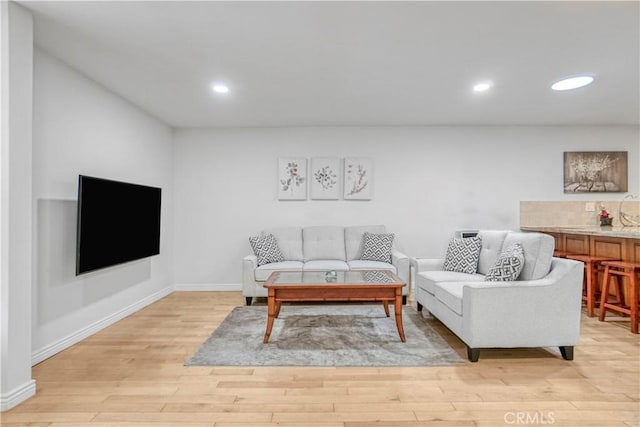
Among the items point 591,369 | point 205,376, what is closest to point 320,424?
point 205,376

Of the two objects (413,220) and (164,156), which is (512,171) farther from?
(164,156)

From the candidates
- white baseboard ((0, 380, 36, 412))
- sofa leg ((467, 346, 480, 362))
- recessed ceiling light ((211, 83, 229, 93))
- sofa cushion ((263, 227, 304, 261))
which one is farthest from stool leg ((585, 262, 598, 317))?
white baseboard ((0, 380, 36, 412))

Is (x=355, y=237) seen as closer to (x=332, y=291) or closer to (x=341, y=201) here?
(x=341, y=201)

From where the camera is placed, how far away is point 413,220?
514 cm

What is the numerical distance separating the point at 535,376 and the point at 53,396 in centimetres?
318

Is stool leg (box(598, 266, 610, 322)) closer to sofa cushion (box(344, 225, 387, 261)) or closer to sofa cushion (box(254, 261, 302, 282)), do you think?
sofa cushion (box(344, 225, 387, 261))

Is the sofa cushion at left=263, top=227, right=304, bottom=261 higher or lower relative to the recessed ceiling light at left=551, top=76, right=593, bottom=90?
lower

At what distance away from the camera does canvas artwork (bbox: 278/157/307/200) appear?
5.11 metres

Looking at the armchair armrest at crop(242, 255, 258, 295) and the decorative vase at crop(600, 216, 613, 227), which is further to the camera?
the decorative vase at crop(600, 216, 613, 227)

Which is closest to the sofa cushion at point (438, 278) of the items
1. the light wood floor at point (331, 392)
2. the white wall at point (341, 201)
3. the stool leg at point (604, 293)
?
the light wood floor at point (331, 392)

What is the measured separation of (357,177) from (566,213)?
10.2 feet

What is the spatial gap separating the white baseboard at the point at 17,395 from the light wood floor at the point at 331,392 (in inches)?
1.8

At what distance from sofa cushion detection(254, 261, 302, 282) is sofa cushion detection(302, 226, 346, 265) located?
38cm

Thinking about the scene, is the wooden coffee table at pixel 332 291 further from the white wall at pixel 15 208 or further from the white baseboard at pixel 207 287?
the white baseboard at pixel 207 287
